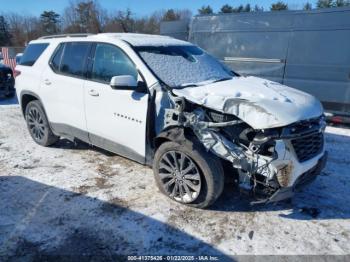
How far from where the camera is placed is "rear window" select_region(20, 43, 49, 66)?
500 centimetres

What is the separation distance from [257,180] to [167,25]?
7.53m

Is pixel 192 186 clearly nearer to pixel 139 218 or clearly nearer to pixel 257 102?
pixel 139 218

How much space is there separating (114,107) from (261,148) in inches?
75.7

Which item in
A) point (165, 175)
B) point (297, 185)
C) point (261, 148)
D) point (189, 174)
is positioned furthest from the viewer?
point (165, 175)

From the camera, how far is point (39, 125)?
522 cm

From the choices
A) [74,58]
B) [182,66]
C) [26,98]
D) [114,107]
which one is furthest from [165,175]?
[26,98]

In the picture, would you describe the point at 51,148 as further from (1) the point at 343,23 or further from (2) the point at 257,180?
(1) the point at 343,23

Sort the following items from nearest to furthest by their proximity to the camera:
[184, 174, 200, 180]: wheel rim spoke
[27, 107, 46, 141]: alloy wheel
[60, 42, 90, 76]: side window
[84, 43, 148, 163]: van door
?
[184, 174, 200, 180]: wheel rim spoke → [84, 43, 148, 163]: van door → [60, 42, 90, 76]: side window → [27, 107, 46, 141]: alloy wheel

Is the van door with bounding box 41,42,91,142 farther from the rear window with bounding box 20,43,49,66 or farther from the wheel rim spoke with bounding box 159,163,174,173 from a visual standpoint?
the wheel rim spoke with bounding box 159,163,174,173

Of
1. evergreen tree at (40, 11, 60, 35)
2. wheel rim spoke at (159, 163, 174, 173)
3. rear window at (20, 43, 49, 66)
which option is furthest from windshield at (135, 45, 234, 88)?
evergreen tree at (40, 11, 60, 35)

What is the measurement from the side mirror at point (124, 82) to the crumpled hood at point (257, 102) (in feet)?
1.71

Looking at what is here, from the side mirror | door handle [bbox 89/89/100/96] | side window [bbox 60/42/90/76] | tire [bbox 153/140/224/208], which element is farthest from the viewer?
side window [bbox 60/42/90/76]

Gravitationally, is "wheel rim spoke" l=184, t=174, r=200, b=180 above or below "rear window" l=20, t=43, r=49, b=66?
below

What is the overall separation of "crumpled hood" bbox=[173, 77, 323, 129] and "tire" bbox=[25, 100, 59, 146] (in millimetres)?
2847
